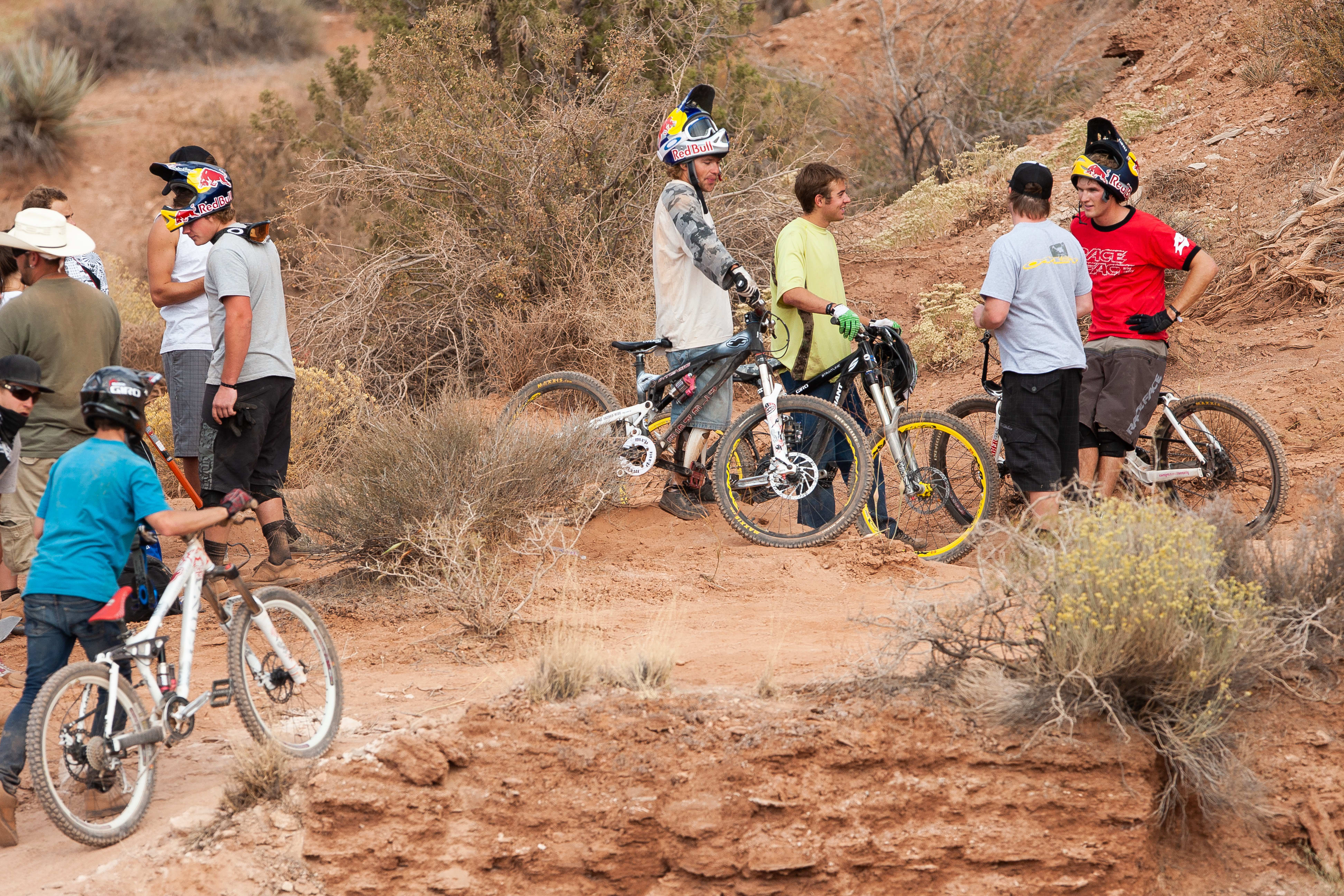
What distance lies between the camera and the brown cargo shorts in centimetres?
589

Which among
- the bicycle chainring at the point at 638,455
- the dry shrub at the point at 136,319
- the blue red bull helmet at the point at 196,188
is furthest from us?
the dry shrub at the point at 136,319

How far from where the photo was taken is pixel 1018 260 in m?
5.33

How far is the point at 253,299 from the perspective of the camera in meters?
5.79

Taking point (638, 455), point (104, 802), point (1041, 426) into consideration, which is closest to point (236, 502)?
point (104, 802)

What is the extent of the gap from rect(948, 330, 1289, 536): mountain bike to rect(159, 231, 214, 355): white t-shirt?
4017 millimetres

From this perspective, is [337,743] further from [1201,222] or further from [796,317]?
[1201,222]

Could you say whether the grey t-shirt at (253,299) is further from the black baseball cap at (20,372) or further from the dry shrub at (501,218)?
→ the dry shrub at (501,218)

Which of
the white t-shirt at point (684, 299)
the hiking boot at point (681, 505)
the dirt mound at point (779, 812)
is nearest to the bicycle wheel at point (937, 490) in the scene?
the hiking boot at point (681, 505)

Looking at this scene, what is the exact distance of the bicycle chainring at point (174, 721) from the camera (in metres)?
3.91

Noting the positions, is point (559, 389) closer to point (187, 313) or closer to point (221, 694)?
point (187, 313)

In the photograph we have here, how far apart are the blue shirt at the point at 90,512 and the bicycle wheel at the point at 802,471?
3.10 m

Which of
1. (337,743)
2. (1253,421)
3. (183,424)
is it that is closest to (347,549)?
(183,424)

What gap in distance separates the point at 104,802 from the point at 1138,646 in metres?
3.52

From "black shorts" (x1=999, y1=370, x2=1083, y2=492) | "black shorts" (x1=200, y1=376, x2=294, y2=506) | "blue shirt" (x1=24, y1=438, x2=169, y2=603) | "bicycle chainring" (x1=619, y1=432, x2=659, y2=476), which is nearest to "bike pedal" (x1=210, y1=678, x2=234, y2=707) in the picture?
"blue shirt" (x1=24, y1=438, x2=169, y2=603)
